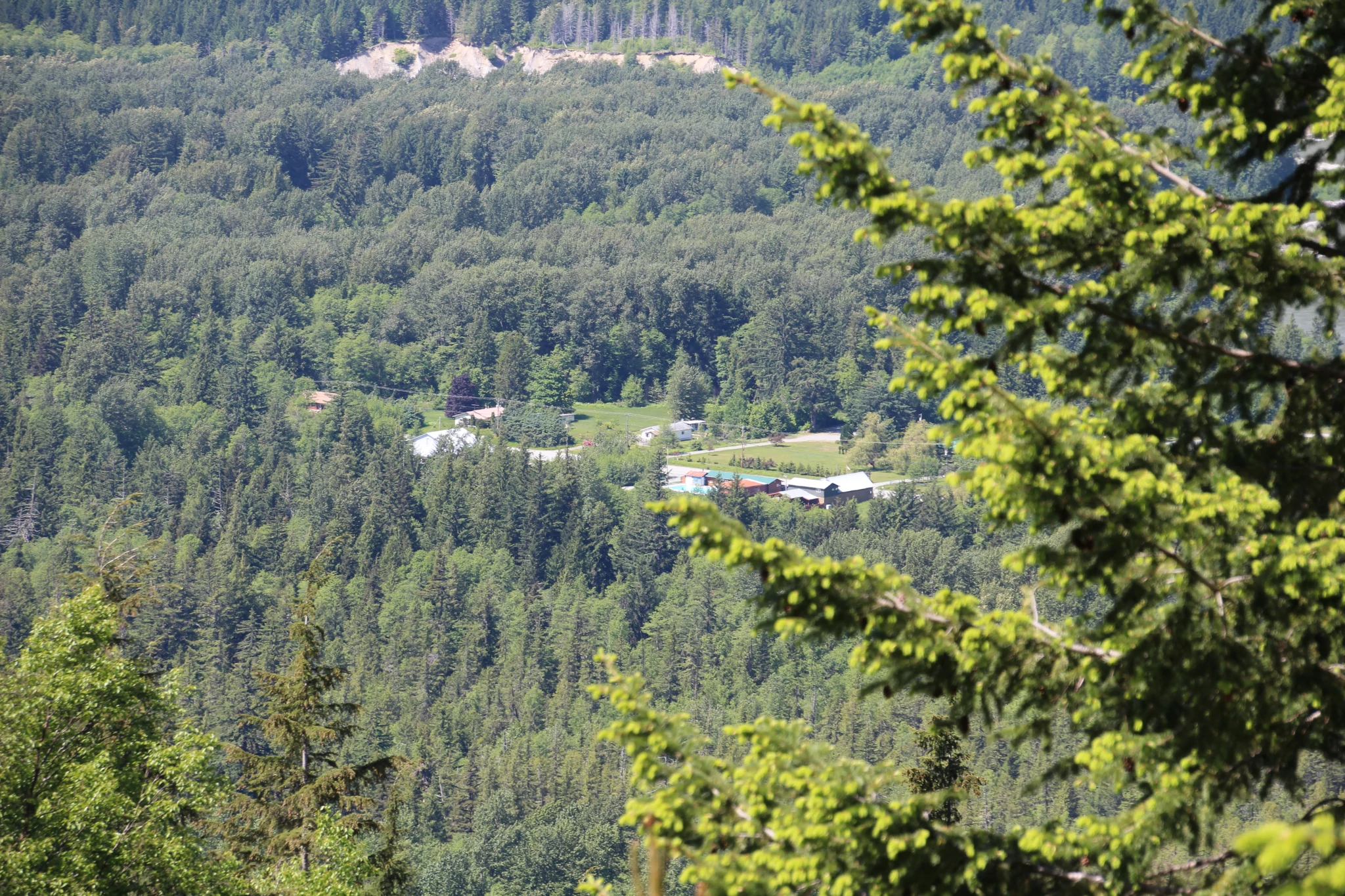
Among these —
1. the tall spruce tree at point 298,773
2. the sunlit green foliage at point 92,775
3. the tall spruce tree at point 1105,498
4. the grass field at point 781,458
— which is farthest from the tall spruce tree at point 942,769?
the grass field at point 781,458

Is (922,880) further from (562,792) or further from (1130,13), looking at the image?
(562,792)

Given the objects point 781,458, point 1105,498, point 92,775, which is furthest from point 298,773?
point 781,458

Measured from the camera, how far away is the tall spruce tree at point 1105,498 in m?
8.86

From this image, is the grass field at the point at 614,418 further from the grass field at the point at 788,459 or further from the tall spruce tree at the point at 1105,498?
the tall spruce tree at the point at 1105,498

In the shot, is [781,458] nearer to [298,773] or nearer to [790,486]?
[790,486]

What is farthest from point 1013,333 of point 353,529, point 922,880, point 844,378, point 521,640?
point 844,378

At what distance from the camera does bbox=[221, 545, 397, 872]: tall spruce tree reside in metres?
23.0

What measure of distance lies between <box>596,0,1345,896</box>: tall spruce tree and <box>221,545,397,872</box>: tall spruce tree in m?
14.5

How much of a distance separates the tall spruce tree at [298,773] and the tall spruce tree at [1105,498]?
47.6ft

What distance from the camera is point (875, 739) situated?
100 metres

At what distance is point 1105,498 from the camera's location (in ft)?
28.5

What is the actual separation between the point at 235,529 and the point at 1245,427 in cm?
14464

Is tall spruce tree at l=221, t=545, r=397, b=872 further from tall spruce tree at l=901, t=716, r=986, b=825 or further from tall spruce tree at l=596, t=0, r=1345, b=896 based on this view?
tall spruce tree at l=596, t=0, r=1345, b=896

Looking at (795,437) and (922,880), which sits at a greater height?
(922,880)
